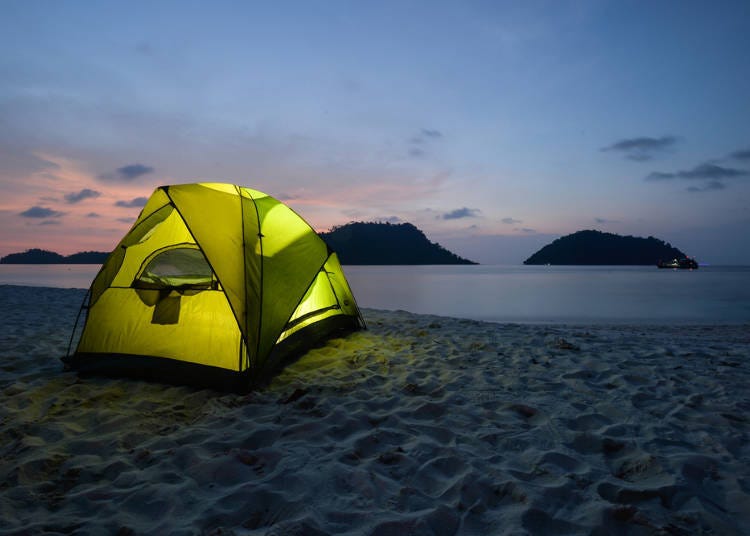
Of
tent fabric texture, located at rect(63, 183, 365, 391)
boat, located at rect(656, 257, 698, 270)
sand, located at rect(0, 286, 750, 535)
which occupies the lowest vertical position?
sand, located at rect(0, 286, 750, 535)

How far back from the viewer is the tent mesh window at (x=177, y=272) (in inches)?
209

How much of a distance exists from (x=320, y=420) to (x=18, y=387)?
153 inches

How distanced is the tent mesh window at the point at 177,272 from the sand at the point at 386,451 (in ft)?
4.33

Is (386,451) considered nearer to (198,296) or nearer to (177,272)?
(198,296)

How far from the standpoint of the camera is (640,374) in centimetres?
563

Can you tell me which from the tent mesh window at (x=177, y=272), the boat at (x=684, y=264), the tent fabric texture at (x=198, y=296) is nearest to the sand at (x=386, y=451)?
the tent fabric texture at (x=198, y=296)

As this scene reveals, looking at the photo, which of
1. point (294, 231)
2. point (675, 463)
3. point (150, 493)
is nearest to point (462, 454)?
point (675, 463)

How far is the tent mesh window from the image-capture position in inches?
209

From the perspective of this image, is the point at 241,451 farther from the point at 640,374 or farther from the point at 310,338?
the point at 640,374

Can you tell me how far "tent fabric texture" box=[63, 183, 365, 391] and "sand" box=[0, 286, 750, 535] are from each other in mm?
313

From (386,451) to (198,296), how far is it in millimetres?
3289

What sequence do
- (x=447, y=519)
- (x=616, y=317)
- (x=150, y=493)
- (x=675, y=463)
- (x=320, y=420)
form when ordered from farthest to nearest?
(x=616, y=317) < (x=320, y=420) < (x=675, y=463) < (x=150, y=493) < (x=447, y=519)

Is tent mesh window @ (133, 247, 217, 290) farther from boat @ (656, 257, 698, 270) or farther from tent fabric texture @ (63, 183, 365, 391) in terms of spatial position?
boat @ (656, 257, 698, 270)

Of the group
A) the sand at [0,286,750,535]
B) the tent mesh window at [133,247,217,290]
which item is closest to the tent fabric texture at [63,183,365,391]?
the tent mesh window at [133,247,217,290]
